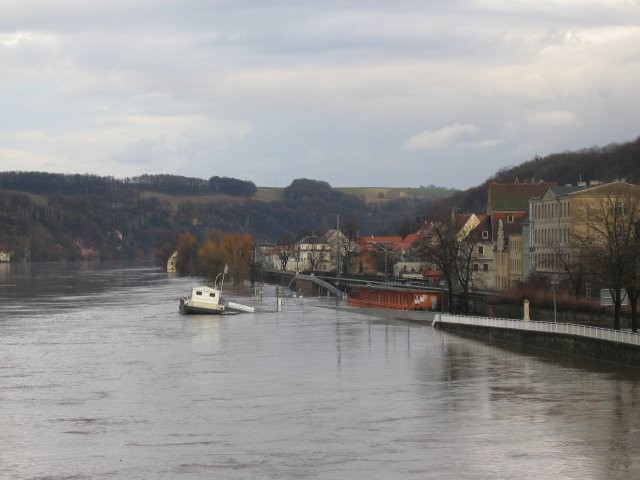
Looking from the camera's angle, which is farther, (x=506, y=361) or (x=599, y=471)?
(x=506, y=361)

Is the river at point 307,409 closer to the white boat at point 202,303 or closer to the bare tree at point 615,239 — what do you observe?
the bare tree at point 615,239

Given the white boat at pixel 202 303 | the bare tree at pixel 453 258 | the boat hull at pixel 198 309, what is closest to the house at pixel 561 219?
the bare tree at pixel 453 258

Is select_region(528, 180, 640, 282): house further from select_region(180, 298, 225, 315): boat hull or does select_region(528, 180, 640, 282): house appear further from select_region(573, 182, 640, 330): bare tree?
select_region(180, 298, 225, 315): boat hull

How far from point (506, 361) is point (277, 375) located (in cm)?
1183

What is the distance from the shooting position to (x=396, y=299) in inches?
4198

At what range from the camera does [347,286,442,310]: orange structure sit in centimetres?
10231

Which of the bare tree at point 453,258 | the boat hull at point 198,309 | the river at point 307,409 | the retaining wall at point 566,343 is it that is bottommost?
the river at point 307,409

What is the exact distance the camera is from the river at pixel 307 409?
1318 inches

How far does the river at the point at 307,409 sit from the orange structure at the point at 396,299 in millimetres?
25870

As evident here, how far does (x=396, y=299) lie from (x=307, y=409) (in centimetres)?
6370

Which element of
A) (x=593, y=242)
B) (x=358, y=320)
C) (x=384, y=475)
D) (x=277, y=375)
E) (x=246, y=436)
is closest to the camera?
(x=384, y=475)

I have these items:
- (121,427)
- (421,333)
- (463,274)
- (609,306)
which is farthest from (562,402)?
(463,274)

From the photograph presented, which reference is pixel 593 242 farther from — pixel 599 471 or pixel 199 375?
pixel 599 471

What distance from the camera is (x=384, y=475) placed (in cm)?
3188
